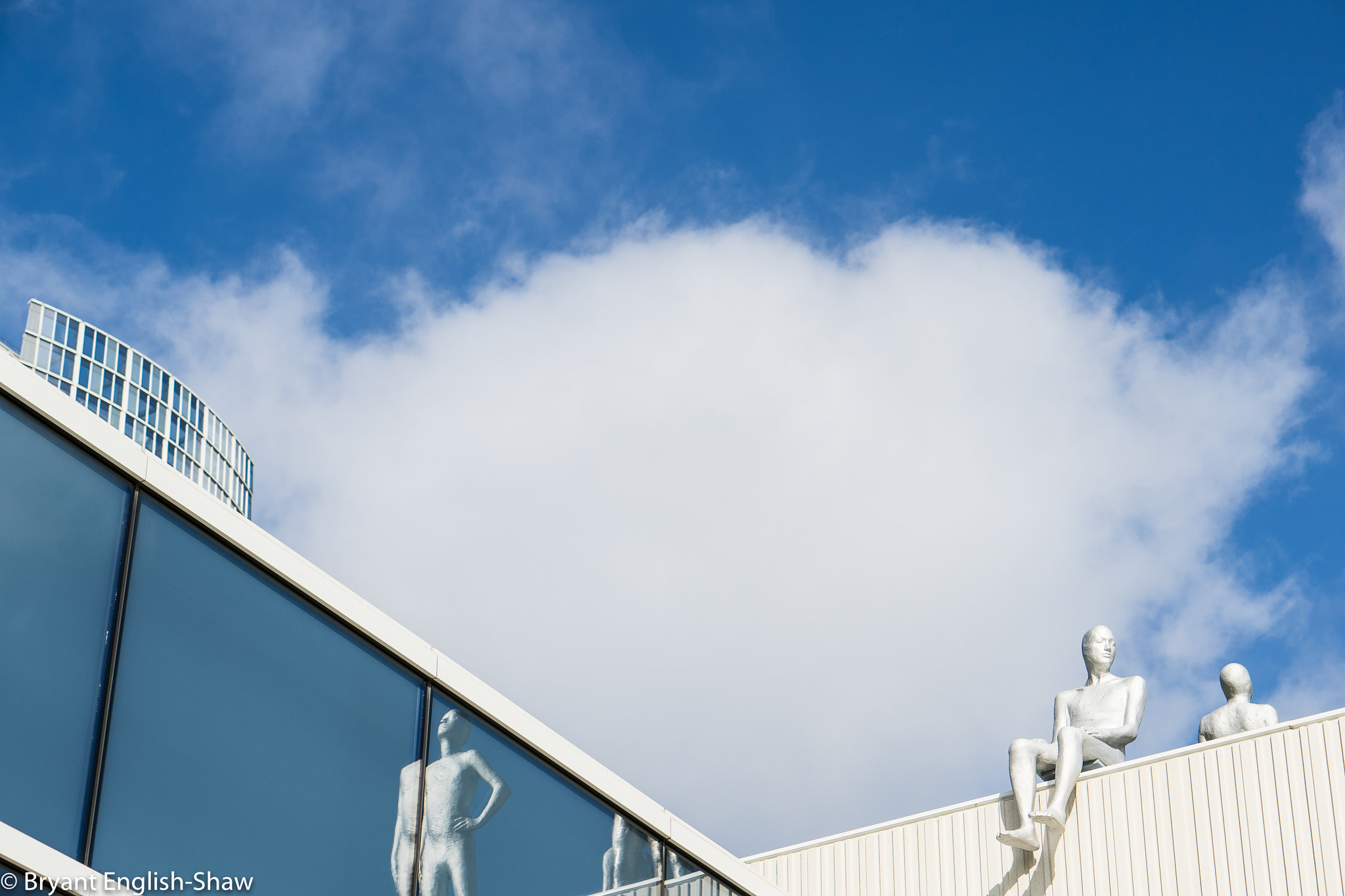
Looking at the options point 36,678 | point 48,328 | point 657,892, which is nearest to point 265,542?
point 36,678

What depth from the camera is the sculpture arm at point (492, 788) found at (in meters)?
7.08

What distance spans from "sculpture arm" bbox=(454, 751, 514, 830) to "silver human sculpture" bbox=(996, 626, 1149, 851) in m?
5.58

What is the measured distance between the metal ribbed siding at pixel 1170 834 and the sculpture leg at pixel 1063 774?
19 cm

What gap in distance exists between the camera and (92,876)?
4832 mm

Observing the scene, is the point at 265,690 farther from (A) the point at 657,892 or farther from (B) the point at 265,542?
(A) the point at 657,892

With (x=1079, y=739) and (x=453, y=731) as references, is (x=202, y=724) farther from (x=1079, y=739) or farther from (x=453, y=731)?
(x=1079, y=739)

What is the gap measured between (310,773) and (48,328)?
304ft

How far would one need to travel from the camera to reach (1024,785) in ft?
38.6

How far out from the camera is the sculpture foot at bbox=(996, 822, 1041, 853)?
37.6ft

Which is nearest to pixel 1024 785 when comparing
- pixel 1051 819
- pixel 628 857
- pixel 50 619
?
pixel 1051 819

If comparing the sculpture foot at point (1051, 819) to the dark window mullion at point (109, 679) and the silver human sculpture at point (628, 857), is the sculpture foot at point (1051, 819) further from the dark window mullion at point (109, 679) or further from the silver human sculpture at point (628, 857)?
the dark window mullion at point (109, 679)

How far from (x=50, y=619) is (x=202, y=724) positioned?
2.47 ft

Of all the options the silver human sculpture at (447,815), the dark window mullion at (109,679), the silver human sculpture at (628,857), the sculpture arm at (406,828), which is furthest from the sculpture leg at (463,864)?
the dark window mullion at (109,679)

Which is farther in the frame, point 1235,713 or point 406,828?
point 1235,713
